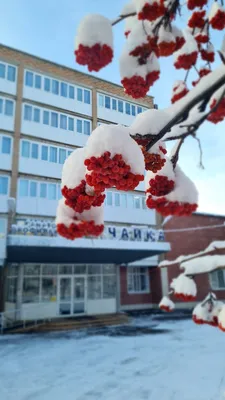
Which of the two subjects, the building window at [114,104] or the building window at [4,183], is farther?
the building window at [4,183]

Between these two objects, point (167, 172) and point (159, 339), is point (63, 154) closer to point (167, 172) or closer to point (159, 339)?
point (167, 172)

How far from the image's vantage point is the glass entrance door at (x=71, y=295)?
15789mm

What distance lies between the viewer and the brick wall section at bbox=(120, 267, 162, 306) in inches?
760

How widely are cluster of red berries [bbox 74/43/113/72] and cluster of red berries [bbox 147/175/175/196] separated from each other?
2.76 feet

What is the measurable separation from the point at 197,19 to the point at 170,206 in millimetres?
1608

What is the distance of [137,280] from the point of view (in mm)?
20188

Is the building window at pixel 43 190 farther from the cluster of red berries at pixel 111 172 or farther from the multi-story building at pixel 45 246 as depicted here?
the cluster of red berries at pixel 111 172

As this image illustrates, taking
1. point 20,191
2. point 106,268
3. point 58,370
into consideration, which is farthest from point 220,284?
point 58,370

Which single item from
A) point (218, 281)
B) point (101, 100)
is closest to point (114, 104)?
point (101, 100)

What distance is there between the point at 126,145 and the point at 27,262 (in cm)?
1572

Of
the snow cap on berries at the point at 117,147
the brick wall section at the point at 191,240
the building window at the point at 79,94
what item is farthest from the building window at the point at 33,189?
the snow cap on berries at the point at 117,147

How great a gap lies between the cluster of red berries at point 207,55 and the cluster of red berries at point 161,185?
143 cm

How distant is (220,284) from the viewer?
21484 millimetres

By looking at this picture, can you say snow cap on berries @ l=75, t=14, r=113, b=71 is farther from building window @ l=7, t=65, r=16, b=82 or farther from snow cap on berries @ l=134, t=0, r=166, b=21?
building window @ l=7, t=65, r=16, b=82
